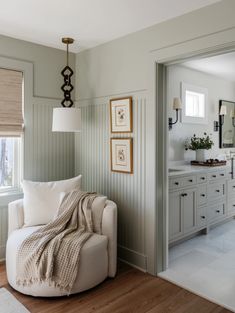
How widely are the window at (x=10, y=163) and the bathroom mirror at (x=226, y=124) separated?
11.5 ft

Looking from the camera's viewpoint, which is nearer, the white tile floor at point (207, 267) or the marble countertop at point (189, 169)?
the white tile floor at point (207, 267)

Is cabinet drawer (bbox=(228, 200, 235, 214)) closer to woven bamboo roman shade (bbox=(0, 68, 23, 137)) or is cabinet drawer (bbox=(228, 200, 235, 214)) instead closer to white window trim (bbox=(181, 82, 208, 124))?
white window trim (bbox=(181, 82, 208, 124))

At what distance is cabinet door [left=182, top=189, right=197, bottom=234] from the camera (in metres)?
3.50

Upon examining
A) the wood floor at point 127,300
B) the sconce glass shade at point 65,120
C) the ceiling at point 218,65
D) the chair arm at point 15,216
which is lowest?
the wood floor at point 127,300

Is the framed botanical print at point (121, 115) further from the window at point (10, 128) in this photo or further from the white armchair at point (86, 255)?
the window at point (10, 128)

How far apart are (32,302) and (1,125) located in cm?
179

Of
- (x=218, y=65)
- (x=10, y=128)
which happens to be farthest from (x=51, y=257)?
(x=218, y=65)

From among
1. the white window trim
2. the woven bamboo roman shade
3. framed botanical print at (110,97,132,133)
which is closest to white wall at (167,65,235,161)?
the white window trim

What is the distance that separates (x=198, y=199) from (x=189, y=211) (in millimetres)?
257

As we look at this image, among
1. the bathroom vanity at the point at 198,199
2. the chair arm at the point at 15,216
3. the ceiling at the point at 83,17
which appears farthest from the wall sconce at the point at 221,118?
the chair arm at the point at 15,216

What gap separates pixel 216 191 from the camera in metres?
4.12

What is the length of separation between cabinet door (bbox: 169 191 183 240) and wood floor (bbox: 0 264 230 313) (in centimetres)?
74

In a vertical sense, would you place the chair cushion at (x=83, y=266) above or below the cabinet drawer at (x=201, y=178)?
below

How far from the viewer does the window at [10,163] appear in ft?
10.6
